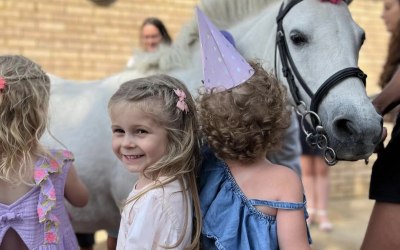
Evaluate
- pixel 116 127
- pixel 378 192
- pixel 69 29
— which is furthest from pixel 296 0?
pixel 69 29

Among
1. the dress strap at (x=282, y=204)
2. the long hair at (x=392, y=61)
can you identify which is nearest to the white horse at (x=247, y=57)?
the dress strap at (x=282, y=204)

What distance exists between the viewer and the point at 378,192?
6.82ft

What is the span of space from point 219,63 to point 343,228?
4105 mm

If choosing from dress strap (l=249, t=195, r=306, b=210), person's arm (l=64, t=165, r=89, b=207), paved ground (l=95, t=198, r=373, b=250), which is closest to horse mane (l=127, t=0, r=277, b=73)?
person's arm (l=64, t=165, r=89, b=207)

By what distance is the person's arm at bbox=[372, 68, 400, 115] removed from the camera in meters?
2.11

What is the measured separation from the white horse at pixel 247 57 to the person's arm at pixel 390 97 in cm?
18

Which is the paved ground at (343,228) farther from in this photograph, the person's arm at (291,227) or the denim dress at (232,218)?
the person's arm at (291,227)

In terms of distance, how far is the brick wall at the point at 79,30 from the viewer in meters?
5.32

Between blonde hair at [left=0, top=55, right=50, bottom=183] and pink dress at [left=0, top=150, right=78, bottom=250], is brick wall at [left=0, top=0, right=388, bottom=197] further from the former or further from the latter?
pink dress at [left=0, top=150, right=78, bottom=250]

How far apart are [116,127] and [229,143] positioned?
15.4 inches

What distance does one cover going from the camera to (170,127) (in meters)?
1.75

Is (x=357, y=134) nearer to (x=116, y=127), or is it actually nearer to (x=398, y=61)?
(x=116, y=127)

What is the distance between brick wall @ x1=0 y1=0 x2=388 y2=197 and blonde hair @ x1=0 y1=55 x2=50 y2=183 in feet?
11.5

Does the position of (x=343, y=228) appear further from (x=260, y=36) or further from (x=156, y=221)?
(x=156, y=221)
